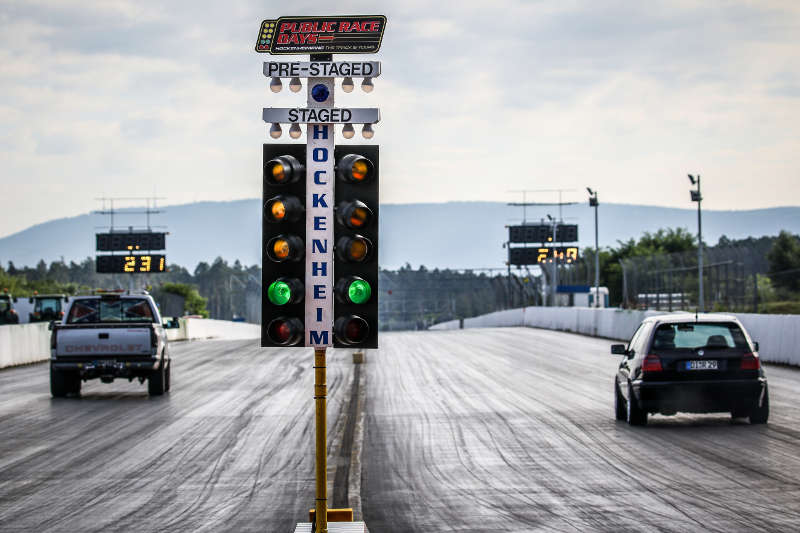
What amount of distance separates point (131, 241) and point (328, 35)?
62293 millimetres

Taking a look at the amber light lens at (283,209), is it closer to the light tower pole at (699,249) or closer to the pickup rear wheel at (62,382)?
the pickup rear wheel at (62,382)

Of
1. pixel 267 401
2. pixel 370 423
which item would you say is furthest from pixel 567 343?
pixel 370 423

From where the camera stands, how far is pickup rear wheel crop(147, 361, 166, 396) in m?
21.6

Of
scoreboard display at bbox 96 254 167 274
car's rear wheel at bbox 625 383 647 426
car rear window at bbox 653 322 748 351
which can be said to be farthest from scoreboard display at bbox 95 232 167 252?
car rear window at bbox 653 322 748 351

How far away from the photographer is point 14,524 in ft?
30.7

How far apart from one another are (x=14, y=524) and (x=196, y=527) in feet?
5.07

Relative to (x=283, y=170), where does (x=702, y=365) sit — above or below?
below

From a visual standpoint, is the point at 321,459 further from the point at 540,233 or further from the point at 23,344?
the point at 540,233

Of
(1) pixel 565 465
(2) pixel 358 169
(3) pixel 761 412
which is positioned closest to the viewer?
(2) pixel 358 169

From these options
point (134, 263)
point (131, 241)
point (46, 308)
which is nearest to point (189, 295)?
point (134, 263)

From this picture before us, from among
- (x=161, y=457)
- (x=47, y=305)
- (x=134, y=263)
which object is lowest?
(x=161, y=457)

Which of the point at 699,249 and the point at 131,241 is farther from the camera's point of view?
the point at 131,241

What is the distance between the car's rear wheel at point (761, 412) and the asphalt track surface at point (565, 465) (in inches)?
7.0

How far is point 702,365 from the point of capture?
14875 mm
